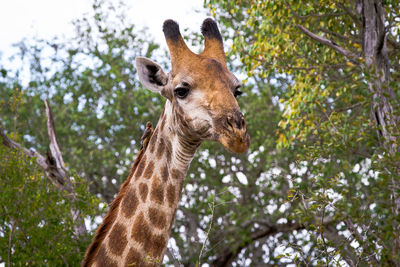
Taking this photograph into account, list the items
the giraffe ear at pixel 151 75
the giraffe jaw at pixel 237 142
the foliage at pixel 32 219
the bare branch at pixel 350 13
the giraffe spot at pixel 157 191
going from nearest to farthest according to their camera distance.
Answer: the giraffe jaw at pixel 237 142 → the giraffe spot at pixel 157 191 → the giraffe ear at pixel 151 75 → the foliage at pixel 32 219 → the bare branch at pixel 350 13

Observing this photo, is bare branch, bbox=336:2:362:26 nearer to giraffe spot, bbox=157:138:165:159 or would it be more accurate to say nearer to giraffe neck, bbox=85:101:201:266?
giraffe neck, bbox=85:101:201:266

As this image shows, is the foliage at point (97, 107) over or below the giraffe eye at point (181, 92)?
over

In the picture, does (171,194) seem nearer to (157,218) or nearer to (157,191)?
(157,191)

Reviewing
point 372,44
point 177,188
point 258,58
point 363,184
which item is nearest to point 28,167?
point 177,188

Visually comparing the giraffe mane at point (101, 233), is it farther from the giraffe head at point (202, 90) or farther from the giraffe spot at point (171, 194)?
the giraffe head at point (202, 90)

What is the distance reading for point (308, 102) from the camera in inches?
368

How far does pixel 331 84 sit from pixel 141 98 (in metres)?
5.42

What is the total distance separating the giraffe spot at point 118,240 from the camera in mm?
4754

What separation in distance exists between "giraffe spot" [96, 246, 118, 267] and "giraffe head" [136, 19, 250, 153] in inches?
52.7

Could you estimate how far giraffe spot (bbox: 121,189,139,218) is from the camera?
4934mm

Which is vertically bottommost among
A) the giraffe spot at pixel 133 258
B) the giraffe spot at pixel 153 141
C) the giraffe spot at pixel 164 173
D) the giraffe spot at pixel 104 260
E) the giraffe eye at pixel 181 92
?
the giraffe spot at pixel 104 260

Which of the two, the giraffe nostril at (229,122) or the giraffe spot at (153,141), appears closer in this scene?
the giraffe nostril at (229,122)

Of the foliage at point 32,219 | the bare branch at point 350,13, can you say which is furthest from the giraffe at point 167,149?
the bare branch at point 350,13

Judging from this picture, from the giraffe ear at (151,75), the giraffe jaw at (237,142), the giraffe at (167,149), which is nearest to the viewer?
the giraffe jaw at (237,142)
